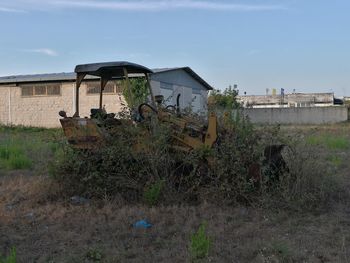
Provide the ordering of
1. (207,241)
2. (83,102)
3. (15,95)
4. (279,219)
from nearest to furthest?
(207,241), (279,219), (83,102), (15,95)

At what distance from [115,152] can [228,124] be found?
5.97ft

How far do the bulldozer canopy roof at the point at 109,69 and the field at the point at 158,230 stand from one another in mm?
1313

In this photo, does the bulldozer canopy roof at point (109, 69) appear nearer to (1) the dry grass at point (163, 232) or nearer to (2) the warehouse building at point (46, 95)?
(1) the dry grass at point (163, 232)

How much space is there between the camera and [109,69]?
9.18m

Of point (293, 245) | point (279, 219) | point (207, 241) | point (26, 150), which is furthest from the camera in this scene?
point (26, 150)

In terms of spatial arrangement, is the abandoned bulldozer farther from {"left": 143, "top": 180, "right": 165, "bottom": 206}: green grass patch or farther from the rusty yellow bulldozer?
{"left": 143, "top": 180, "right": 165, "bottom": 206}: green grass patch

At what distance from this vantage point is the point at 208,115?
27.3 feet

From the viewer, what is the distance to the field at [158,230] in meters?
5.59

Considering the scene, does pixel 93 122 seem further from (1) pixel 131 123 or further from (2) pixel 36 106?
(2) pixel 36 106

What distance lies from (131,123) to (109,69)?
1.27 m

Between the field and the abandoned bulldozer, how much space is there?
43 centimetres

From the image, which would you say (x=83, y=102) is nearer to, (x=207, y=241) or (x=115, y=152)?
(x=115, y=152)

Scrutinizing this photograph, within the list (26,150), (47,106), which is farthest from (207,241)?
(47,106)

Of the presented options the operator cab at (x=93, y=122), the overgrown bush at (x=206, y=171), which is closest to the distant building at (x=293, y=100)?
the operator cab at (x=93, y=122)
